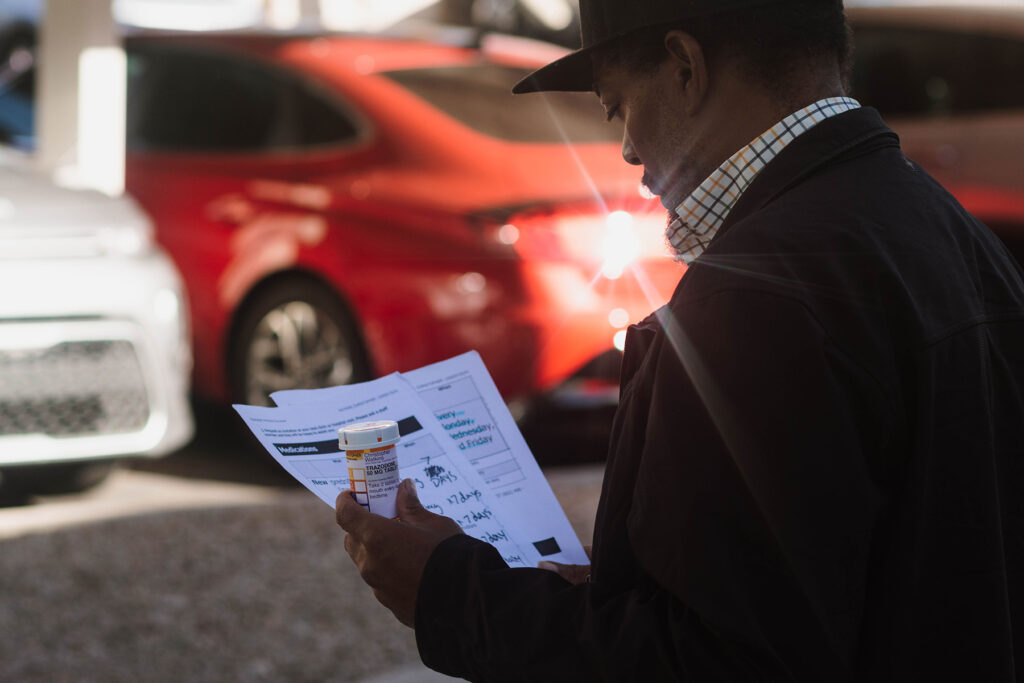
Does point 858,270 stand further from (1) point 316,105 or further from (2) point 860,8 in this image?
(2) point 860,8

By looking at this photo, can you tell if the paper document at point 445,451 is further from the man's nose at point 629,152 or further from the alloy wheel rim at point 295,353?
the alloy wheel rim at point 295,353

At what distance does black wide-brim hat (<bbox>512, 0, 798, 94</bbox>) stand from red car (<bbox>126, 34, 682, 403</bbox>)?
2.70m

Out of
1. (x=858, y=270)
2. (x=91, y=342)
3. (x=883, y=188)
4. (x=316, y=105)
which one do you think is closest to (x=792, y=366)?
(x=858, y=270)

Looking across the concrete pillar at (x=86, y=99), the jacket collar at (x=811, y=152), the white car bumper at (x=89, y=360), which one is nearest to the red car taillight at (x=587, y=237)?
the white car bumper at (x=89, y=360)

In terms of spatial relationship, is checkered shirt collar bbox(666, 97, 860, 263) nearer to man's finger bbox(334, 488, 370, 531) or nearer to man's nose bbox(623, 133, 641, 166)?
man's nose bbox(623, 133, 641, 166)

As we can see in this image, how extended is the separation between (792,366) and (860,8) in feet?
21.1

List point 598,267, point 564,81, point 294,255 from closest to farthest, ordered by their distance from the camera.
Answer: point 564,81 < point 598,267 < point 294,255

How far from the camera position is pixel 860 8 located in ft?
22.7

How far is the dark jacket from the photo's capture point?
107 cm

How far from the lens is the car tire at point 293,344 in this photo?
4.73 meters

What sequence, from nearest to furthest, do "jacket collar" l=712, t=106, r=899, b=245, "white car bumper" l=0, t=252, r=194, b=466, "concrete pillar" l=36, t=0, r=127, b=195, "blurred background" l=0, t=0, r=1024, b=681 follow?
"jacket collar" l=712, t=106, r=899, b=245 → "blurred background" l=0, t=0, r=1024, b=681 → "white car bumper" l=0, t=252, r=194, b=466 → "concrete pillar" l=36, t=0, r=127, b=195

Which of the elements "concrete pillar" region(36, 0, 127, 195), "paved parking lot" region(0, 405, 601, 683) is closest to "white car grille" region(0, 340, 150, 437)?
"paved parking lot" region(0, 405, 601, 683)

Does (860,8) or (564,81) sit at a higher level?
(564,81)

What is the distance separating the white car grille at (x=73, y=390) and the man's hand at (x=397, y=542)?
10.3 ft
